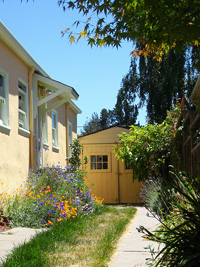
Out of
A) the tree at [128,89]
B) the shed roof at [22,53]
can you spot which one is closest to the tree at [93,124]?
the tree at [128,89]

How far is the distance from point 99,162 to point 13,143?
30.8 ft

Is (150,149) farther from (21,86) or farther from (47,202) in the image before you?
(47,202)

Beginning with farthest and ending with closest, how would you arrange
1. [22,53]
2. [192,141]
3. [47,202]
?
[22,53] < [192,141] < [47,202]

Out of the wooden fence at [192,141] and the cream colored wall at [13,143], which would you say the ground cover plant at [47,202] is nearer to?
the cream colored wall at [13,143]

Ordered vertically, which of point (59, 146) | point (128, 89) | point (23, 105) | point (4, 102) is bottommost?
point (59, 146)

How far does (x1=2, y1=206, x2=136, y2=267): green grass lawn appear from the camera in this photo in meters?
4.39

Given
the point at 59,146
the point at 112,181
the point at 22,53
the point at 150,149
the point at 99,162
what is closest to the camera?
the point at 22,53

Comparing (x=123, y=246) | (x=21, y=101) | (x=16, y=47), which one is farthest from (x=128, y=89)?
(x=123, y=246)

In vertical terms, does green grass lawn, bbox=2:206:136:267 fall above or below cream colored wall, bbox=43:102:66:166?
below

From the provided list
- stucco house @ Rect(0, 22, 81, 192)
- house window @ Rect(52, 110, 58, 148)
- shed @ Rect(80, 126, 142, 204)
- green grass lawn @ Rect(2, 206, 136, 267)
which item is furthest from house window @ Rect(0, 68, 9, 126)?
shed @ Rect(80, 126, 142, 204)

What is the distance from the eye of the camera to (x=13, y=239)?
582 cm

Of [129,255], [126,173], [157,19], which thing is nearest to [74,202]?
[129,255]

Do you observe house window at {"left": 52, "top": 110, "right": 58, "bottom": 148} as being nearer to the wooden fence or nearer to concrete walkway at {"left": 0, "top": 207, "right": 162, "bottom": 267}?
the wooden fence

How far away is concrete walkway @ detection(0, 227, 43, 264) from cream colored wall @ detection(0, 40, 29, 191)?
2141 mm
